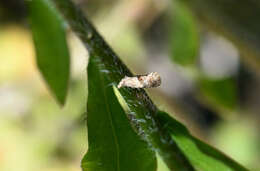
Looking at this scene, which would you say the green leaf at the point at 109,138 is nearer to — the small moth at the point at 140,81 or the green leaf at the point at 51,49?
the small moth at the point at 140,81

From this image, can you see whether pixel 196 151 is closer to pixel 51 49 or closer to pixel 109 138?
pixel 109 138

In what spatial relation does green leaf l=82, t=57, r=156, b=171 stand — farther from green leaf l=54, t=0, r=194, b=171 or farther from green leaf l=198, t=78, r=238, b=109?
green leaf l=198, t=78, r=238, b=109

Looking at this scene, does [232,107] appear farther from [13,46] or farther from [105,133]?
[13,46]

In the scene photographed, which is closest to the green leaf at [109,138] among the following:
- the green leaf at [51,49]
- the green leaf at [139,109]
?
the green leaf at [139,109]

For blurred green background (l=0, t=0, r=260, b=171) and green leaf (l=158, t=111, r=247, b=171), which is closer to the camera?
green leaf (l=158, t=111, r=247, b=171)

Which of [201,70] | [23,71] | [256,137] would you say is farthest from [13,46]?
[201,70]

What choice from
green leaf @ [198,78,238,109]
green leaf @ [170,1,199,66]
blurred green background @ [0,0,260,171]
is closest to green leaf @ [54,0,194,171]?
green leaf @ [170,1,199,66]
